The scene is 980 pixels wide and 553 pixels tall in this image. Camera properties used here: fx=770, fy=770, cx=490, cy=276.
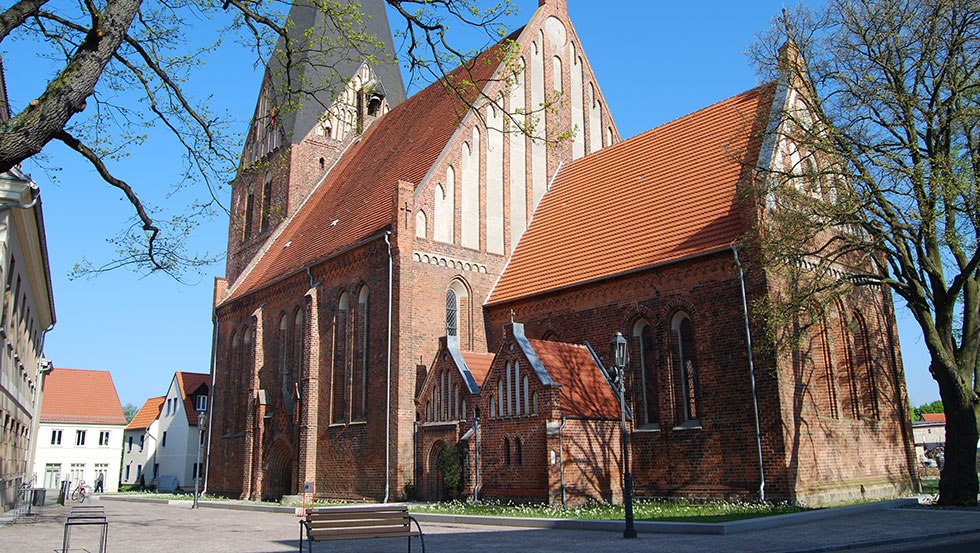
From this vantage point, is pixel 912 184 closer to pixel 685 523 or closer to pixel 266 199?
pixel 685 523

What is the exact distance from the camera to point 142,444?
54.5 m

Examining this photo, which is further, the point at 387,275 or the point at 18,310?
the point at 387,275

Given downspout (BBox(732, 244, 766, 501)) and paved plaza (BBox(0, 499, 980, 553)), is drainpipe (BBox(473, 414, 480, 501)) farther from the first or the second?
downspout (BBox(732, 244, 766, 501))

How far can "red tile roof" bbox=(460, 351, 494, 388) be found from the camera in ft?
68.1

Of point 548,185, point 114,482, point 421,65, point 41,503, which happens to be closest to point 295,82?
point 421,65

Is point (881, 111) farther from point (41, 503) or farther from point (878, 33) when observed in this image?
point (41, 503)

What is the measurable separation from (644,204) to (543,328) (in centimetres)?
455

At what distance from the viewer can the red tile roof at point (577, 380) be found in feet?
59.4

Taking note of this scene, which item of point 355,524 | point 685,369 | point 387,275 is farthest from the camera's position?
point 387,275

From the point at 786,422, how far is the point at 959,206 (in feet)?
17.8

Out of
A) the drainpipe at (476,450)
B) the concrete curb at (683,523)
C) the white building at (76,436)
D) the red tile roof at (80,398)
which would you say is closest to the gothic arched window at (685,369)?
the concrete curb at (683,523)

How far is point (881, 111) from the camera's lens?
643 inches

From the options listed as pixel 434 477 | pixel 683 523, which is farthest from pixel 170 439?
pixel 683 523

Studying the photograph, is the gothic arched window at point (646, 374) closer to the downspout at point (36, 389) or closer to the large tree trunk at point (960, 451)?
the large tree trunk at point (960, 451)
